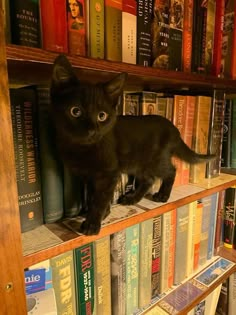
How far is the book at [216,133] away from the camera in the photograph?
805 mm

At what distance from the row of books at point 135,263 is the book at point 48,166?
0.10m

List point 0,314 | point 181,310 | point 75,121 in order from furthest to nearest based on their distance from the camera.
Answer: point 181,310 < point 75,121 < point 0,314

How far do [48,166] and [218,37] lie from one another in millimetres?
662

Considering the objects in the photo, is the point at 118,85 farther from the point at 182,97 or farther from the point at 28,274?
the point at 28,274

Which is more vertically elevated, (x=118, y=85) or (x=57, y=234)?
(x=118, y=85)

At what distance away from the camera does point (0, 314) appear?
0.34 meters

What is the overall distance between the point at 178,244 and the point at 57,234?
454 millimetres

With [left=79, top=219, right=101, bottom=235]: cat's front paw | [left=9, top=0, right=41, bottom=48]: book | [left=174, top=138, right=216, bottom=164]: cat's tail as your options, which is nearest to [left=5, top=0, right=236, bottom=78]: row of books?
[left=9, top=0, right=41, bottom=48]: book

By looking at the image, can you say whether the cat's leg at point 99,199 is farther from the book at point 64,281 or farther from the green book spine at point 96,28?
the green book spine at point 96,28

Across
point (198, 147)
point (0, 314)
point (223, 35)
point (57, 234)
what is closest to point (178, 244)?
point (198, 147)

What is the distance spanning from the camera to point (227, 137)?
0.90 meters

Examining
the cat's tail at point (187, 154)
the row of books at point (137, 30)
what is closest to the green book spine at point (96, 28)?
the row of books at point (137, 30)

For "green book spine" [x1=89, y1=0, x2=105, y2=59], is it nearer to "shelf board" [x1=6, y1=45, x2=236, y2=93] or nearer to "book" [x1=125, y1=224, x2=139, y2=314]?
"shelf board" [x1=6, y1=45, x2=236, y2=93]

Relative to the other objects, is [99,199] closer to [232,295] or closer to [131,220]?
[131,220]
